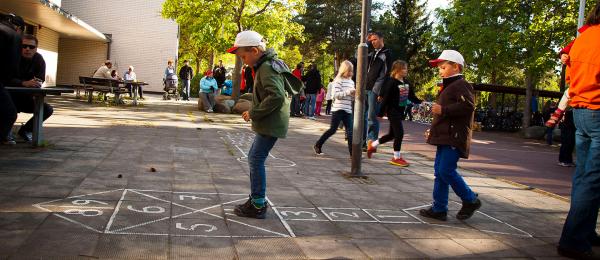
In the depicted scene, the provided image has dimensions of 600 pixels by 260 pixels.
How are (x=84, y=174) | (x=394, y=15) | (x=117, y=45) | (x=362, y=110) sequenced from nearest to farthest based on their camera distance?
(x=84, y=174) → (x=362, y=110) → (x=117, y=45) → (x=394, y=15)

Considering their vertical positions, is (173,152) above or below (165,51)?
below

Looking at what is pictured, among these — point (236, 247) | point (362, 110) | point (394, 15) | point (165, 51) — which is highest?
point (394, 15)

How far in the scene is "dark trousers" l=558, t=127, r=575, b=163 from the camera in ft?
37.9

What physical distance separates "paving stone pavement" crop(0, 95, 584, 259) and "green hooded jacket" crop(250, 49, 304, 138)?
848mm

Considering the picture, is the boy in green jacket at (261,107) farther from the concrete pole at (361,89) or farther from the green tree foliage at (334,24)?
the green tree foliage at (334,24)

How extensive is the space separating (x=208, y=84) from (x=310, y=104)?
15.0ft

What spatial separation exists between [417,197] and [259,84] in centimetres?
264

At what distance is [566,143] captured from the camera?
11938 millimetres

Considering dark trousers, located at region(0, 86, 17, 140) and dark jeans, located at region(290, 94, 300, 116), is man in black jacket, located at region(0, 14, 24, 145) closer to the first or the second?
dark trousers, located at region(0, 86, 17, 140)

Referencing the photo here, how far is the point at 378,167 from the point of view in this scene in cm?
882

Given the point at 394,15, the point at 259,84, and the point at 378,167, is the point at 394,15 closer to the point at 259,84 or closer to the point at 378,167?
the point at 378,167

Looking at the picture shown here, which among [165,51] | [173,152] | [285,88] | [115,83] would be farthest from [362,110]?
[165,51]

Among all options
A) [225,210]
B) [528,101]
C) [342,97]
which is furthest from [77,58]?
[225,210]

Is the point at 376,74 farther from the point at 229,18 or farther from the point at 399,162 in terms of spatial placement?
the point at 229,18
